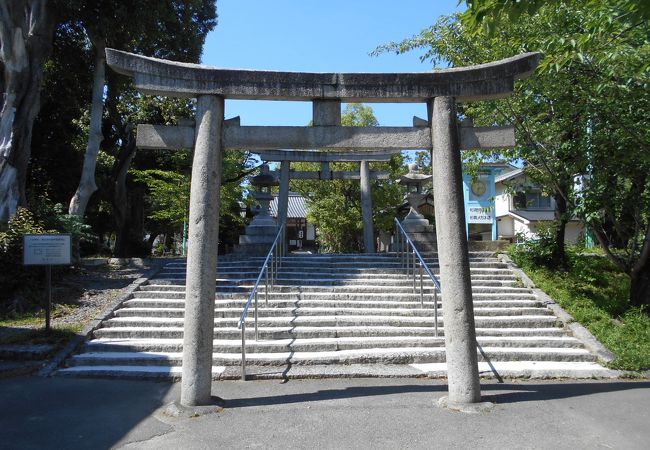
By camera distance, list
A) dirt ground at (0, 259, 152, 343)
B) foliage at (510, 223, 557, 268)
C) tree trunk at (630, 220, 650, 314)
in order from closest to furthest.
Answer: dirt ground at (0, 259, 152, 343) → tree trunk at (630, 220, 650, 314) → foliage at (510, 223, 557, 268)

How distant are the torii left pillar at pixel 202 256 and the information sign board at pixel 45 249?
13.0ft

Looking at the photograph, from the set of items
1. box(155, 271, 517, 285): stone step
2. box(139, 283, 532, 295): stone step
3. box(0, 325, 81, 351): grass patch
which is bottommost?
box(0, 325, 81, 351): grass patch

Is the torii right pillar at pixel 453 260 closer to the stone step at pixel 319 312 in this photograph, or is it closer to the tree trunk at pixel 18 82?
the stone step at pixel 319 312

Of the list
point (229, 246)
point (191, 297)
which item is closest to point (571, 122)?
point (191, 297)

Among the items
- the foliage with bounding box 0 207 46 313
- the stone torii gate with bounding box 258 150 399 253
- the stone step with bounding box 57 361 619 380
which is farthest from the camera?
the stone torii gate with bounding box 258 150 399 253

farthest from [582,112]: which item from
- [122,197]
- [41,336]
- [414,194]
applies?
[122,197]

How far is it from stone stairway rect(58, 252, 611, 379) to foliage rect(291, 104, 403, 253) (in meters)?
8.49

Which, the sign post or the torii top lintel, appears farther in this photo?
the sign post

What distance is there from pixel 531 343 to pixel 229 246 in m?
16.6

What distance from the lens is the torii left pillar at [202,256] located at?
522cm

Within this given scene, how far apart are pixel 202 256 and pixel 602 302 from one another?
8.09 meters

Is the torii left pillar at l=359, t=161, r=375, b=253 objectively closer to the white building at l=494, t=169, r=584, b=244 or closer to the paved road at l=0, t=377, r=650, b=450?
the white building at l=494, t=169, r=584, b=244

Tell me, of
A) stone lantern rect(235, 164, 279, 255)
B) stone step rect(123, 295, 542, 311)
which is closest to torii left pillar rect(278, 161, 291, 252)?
stone lantern rect(235, 164, 279, 255)

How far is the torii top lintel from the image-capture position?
5.55 meters
